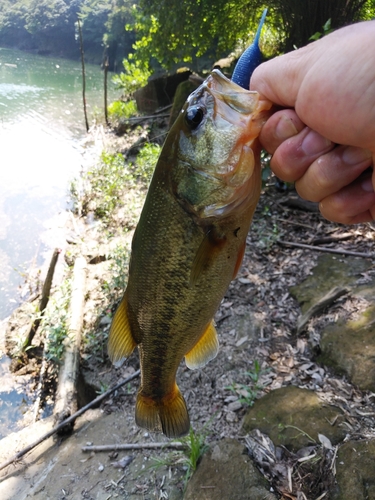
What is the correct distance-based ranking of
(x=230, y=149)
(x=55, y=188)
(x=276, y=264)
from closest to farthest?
1. (x=230, y=149)
2. (x=276, y=264)
3. (x=55, y=188)

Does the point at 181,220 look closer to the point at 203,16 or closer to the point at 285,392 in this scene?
the point at 285,392

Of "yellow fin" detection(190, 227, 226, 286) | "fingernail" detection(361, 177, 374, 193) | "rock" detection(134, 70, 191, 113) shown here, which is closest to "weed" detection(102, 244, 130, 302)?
"yellow fin" detection(190, 227, 226, 286)

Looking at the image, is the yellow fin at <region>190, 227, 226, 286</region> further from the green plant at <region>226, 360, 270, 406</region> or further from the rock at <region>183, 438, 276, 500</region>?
the green plant at <region>226, 360, 270, 406</region>

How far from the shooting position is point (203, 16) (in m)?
12.4

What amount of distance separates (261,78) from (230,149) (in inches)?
15.2

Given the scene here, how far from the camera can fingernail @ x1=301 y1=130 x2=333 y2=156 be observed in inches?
57.5

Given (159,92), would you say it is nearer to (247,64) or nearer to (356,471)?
(247,64)

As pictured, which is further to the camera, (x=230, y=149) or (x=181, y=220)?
(x=181, y=220)

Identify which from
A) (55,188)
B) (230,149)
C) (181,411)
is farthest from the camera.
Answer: (55,188)

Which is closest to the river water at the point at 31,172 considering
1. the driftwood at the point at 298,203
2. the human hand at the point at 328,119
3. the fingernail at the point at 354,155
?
the driftwood at the point at 298,203

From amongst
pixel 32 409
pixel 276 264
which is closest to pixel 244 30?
pixel 276 264

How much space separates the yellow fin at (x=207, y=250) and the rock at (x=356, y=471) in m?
1.73

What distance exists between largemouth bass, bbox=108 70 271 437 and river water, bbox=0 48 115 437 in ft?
14.5

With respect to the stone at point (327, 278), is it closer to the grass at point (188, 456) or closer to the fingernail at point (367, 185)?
the grass at point (188, 456)
